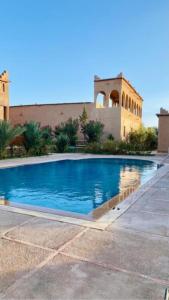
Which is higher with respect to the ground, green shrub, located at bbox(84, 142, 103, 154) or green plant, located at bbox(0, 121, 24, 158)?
green plant, located at bbox(0, 121, 24, 158)

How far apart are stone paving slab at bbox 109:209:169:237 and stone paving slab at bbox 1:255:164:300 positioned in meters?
1.37

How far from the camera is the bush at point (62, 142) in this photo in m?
22.1

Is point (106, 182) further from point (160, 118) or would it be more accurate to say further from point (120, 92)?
point (120, 92)

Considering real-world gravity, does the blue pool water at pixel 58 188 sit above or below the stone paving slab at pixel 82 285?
below

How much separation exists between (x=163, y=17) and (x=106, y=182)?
27.9 feet

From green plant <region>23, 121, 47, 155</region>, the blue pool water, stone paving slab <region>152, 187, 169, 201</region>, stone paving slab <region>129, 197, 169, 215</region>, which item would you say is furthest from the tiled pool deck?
green plant <region>23, 121, 47, 155</region>

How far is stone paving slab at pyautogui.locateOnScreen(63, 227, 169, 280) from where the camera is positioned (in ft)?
9.36

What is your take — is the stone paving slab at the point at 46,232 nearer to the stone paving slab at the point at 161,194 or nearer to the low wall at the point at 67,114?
the stone paving slab at the point at 161,194

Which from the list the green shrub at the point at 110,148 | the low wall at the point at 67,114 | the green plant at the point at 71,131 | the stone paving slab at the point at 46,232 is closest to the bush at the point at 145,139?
the low wall at the point at 67,114

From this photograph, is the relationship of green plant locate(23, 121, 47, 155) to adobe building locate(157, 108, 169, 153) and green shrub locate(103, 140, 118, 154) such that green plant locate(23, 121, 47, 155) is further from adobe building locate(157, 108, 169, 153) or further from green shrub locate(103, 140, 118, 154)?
adobe building locate(157, 108, 169, 153)

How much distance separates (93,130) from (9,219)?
2067 centimetres

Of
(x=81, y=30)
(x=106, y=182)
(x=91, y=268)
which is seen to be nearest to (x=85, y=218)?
(x=91, y=268)

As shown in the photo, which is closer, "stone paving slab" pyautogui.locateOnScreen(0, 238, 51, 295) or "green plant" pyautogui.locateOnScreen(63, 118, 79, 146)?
"stone paving slab" pyautogui.locateOnScreen(0, 238, 51, 295)

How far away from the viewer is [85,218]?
4.62m
